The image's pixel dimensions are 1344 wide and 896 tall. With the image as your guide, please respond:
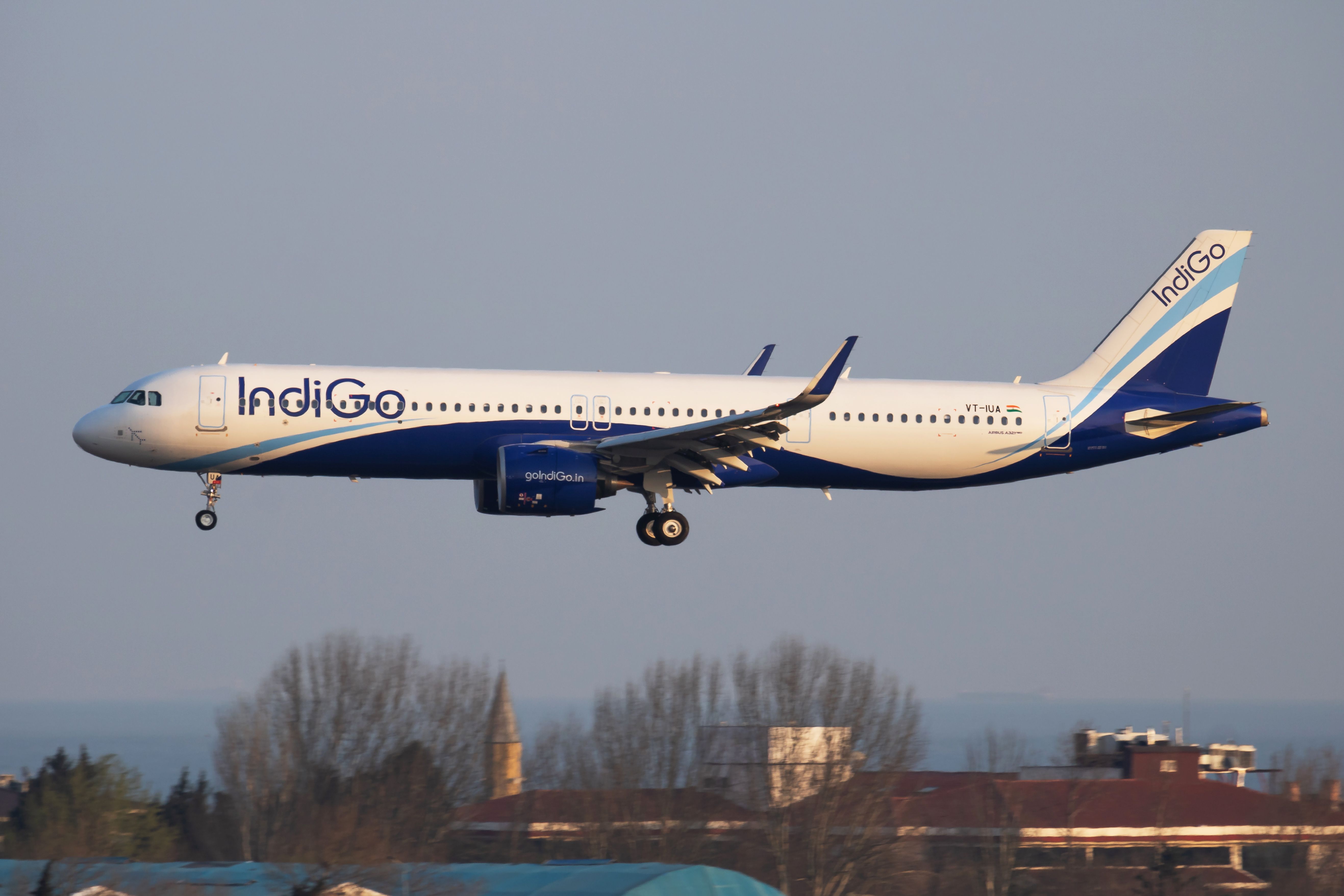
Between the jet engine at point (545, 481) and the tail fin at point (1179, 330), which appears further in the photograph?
the tail fin at point (1179, 330)

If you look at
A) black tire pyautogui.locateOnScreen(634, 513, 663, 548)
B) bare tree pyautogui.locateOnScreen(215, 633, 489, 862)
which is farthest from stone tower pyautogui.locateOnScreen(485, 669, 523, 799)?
black tire pyautogui.locateOnScreen(634, 513, 663, 548)

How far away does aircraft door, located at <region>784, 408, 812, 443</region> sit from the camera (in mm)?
38906

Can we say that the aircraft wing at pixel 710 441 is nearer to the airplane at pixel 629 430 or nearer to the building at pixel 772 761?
the airplane at pixel 629 430

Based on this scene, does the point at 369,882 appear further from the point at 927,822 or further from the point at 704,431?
the point at 927,822

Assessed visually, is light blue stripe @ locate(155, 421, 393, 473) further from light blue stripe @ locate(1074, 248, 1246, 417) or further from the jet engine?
light blue stripe @ locate(1074, 248, 1246, 417)

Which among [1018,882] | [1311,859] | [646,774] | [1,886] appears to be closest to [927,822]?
[1018,882]

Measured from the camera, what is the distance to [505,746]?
295 feet

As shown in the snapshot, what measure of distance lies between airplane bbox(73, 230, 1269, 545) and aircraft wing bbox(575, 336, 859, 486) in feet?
0.21

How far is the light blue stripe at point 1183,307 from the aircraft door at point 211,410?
23769 millimetres

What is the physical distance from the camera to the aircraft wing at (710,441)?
113 feet

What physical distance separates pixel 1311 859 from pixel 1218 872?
14.5ft

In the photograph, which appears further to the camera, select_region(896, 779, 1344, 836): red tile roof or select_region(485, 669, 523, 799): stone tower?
select_region(485, 669, 523, 799): stone tower

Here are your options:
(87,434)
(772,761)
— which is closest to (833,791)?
(772,761)

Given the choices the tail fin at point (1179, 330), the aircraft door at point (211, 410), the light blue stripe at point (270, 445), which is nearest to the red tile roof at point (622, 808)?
the tail fin at point (1179, 330)
